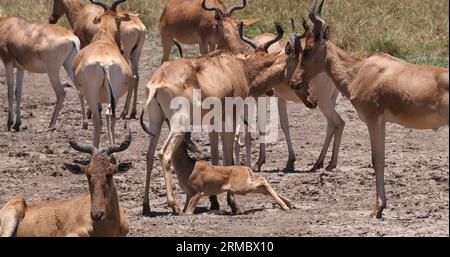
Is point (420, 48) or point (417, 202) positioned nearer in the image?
point (417, 202)

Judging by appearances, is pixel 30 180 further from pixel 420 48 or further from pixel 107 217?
pixel 420 48

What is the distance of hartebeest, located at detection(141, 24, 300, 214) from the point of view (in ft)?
44.9

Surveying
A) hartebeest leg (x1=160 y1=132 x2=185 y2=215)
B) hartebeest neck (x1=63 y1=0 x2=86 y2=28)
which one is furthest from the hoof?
hartebeest neck (x1=63 y1=0 x2=86 y2=28)

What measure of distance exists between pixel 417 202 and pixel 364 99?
55.7 inches

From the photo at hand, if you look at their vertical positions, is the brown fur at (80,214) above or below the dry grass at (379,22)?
below

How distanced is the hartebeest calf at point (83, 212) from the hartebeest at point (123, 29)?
7.83m

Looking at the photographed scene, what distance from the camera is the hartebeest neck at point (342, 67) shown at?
1357 centimetres

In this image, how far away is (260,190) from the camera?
45.3ft

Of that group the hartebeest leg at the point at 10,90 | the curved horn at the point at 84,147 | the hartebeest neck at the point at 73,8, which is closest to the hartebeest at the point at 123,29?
the hartebeest neck at the point at 73,8

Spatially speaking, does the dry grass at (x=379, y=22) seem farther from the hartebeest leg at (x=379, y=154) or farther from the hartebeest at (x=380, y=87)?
the hartebeest leg at (x=379, y=154)

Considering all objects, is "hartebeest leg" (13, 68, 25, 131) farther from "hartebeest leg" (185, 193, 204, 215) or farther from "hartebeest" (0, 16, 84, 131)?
"hartebeest leg" (185, 193, 204, 215)
